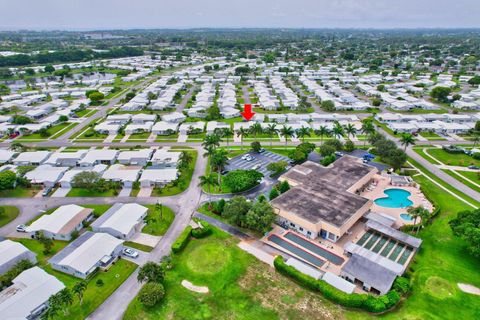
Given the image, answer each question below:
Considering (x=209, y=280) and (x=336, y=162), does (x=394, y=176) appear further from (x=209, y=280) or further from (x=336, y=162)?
(x=209, y=280)

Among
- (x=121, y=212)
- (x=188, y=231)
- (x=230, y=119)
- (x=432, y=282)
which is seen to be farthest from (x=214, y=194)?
(x=230, y=119)

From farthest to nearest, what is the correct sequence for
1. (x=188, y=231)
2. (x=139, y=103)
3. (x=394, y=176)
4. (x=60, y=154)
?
(x=139, y=103) → (x=60, y=154) → (x=394, y=176) → (x=188, y=231)

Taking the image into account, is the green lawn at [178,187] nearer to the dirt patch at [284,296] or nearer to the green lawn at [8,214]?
the green lawn at [8,214]

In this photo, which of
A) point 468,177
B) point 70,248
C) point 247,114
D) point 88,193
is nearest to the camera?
point 70,248

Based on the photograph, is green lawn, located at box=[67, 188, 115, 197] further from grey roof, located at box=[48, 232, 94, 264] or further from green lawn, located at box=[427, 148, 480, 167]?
green lawn, located at box=[427, 148, 480, 167]

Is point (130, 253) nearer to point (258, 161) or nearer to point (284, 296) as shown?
point (284, 296)

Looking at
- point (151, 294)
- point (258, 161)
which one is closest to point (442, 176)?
point (258, 161)
